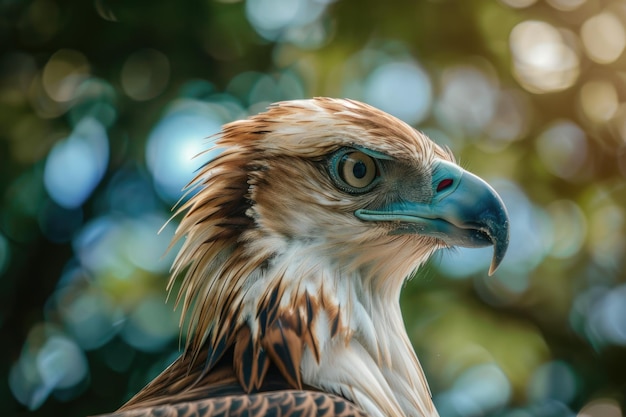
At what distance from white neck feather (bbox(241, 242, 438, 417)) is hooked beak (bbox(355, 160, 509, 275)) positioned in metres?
0.26

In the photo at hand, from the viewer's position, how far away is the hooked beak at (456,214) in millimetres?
2953

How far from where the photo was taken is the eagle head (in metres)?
2.90

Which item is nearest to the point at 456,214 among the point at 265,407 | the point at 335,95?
the point at 265,407

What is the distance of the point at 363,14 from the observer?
6.65m

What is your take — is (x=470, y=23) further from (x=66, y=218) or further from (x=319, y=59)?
(x=66, y=218)

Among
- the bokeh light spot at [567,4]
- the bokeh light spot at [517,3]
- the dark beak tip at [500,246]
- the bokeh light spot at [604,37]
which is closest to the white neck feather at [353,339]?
the dark beak tip at [500,246]

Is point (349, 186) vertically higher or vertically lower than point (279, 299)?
higher

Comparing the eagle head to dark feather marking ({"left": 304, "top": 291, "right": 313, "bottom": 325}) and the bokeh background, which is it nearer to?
dark feather marking ({"left": 304, "top": 291, "right": 313, "bottom": 325})

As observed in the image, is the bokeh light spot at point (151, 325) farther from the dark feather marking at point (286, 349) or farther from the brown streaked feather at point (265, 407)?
the brown streaked feather at point (265, 407)

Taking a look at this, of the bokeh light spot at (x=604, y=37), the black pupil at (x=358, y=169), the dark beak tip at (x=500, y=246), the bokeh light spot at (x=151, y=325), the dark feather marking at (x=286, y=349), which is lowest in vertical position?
the bokeh light spot at (x=151, y=325)

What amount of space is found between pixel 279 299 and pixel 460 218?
2.32 ft

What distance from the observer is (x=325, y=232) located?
10.0 feet

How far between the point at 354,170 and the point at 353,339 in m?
0.62

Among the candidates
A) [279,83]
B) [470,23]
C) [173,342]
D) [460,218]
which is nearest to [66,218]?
[173,342]
